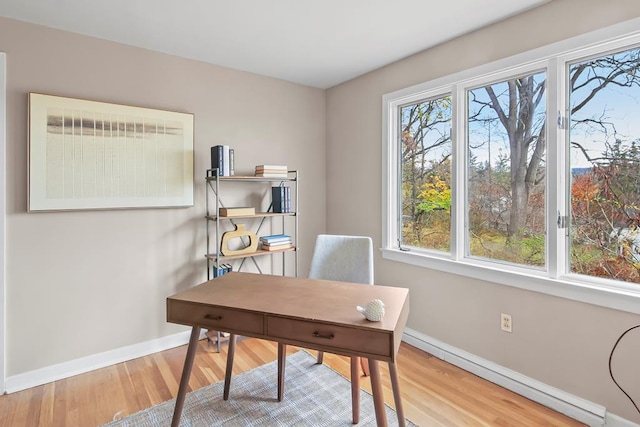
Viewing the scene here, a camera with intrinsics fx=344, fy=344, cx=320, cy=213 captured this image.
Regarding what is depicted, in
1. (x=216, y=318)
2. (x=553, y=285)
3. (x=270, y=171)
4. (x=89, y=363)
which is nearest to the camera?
(x=216, y=318)

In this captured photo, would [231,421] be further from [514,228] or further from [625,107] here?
[625,107]

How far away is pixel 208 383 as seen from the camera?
2.29 meters

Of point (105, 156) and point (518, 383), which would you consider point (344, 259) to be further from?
point (105, 156)

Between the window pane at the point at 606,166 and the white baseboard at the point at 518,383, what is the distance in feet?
2.39

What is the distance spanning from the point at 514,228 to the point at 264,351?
2.06 m

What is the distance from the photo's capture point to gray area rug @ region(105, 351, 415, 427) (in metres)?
1.90

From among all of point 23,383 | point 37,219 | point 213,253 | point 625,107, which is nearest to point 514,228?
point 625,107

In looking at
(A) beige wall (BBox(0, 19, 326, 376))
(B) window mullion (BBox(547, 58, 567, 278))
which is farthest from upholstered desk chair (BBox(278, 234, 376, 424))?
(A) beige wall (BBox(0, 19, 326, 376))

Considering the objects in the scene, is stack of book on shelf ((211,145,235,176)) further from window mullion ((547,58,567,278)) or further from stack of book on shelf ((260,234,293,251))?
window mullion ((547,58,567,278))

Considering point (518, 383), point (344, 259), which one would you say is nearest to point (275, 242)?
point (344, 259)

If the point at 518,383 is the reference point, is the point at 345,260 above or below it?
above

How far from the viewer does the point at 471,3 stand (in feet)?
6.63

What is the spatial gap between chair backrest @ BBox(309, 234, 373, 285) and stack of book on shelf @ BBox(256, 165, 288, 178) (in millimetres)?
899

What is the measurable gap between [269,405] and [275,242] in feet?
4.51
